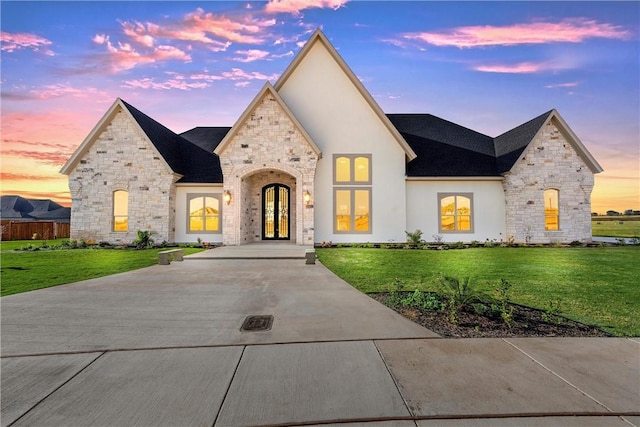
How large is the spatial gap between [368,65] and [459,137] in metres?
7.99

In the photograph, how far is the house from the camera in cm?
1596

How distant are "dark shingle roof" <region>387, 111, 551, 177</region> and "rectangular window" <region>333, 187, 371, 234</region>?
304 centimetres

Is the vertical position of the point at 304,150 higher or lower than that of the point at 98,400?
higher

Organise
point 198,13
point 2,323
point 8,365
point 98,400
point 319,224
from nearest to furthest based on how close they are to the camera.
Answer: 1. point 98,400
2. point 8,365
3. point 2,323
4. point 198,13
5. point 319,224

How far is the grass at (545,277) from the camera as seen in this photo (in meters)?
4.84

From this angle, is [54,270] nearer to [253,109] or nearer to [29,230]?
[253,109]

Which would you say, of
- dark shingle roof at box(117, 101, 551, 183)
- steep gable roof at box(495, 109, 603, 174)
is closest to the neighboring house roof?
dark shingle roof at box(117, 101, 551, 183)

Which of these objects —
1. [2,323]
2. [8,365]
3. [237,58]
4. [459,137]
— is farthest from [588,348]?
[459,137]

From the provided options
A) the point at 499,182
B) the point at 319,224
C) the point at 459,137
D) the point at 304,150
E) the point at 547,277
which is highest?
the point at 459,137

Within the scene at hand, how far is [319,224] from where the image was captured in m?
16.2

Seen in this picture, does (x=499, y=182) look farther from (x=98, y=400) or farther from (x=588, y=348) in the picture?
(x=98, y=400)

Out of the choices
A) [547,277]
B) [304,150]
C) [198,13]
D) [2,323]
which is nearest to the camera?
[2,323]

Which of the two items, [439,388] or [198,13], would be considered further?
[198,13]

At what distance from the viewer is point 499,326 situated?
13.7ft
